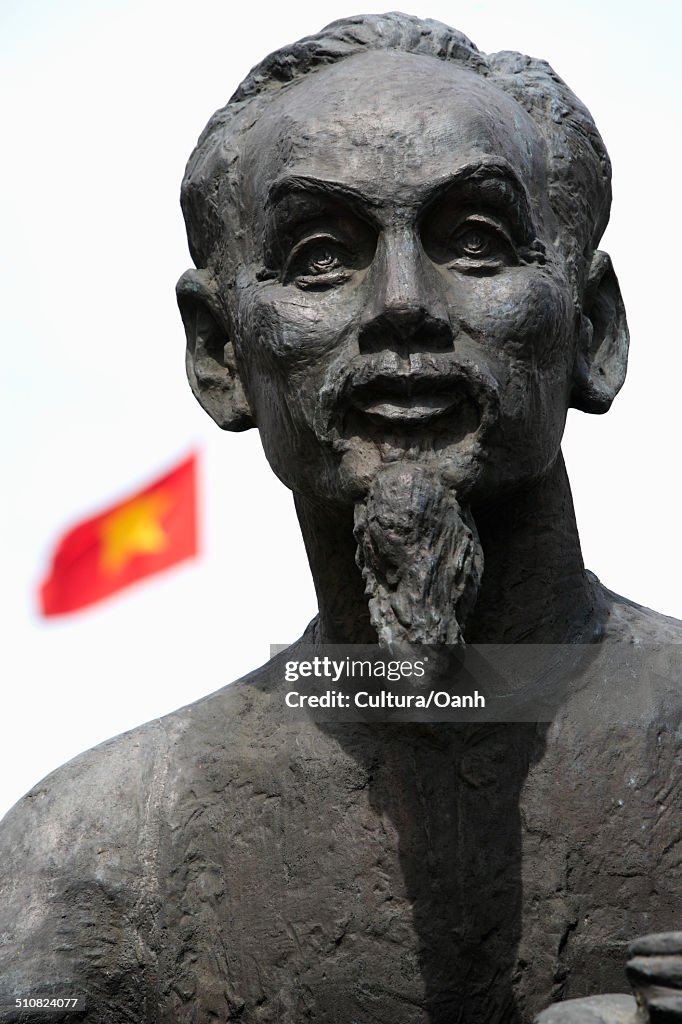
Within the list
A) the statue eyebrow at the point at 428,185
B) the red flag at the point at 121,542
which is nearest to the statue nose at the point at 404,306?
the statue eyebrow at the point at 428,185

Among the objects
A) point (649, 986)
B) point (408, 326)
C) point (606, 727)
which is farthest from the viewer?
point (606, 727)

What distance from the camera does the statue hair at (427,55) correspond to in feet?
20.6

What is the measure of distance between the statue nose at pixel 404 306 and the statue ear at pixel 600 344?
618mm

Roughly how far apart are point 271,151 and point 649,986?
2426mm

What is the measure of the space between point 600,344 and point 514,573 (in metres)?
0.70

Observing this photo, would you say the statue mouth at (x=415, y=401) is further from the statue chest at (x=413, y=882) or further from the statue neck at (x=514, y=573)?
the statue chest at (x=413, y=882)

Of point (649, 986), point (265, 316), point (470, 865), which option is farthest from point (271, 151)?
point (649, 986)

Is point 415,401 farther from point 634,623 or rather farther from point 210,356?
point 634,623

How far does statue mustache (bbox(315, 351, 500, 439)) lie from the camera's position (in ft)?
19.1

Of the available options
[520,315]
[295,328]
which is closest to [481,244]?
[520,315]

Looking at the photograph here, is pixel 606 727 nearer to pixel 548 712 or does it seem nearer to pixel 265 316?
pixel 548 712

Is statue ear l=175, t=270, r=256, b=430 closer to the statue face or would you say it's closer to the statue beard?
the statue face

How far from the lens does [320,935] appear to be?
6.15 m

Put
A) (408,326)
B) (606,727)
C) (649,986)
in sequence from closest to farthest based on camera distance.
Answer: (649,986), (408,326), (606,727)
